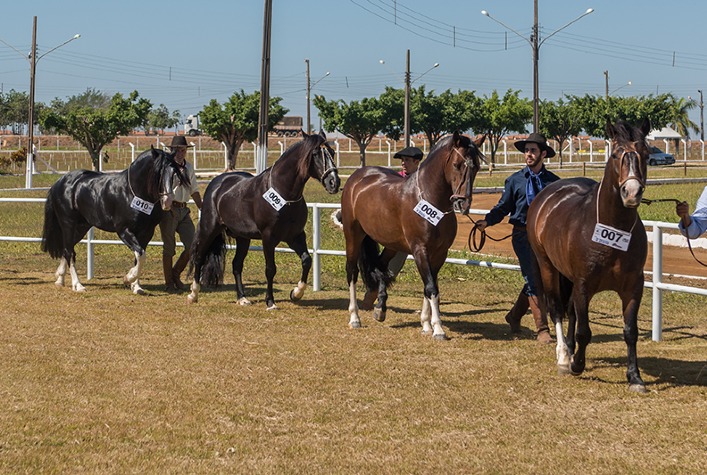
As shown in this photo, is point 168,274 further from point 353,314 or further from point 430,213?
point 430,213

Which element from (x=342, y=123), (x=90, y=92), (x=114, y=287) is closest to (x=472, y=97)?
(x=342, y=123)

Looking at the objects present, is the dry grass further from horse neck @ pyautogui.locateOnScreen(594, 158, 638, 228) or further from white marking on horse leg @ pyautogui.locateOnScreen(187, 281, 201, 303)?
horse neck @ pyautogui.locateOnScreen(594, 158, 638, 228)

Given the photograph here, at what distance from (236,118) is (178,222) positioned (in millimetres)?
51659

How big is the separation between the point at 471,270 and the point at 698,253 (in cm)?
488

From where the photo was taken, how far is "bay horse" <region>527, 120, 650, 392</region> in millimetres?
6980

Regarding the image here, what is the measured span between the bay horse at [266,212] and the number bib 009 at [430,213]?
1.48 meters

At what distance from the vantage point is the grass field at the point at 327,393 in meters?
5.82

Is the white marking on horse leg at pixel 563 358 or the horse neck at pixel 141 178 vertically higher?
the horse neck at pixel 141 178

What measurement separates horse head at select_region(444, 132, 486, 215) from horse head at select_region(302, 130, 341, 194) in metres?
2.02

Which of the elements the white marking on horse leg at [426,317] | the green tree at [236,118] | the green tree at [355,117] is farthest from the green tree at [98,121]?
the white marking on horse leg at [426,317]

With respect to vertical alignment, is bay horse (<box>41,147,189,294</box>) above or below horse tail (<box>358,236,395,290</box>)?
above

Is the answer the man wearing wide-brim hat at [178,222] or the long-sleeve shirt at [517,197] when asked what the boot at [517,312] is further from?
the man wearing wide-brim hat at [178,222]

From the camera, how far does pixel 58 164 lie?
6494cm

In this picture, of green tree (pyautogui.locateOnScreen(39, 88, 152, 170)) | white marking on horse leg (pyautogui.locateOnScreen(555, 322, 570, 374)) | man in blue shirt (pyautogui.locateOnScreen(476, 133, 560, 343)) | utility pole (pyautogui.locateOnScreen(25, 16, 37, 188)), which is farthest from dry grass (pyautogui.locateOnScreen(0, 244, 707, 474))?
green tree (pyautogui.locateOnScreen(39, 88, 152, 170))
